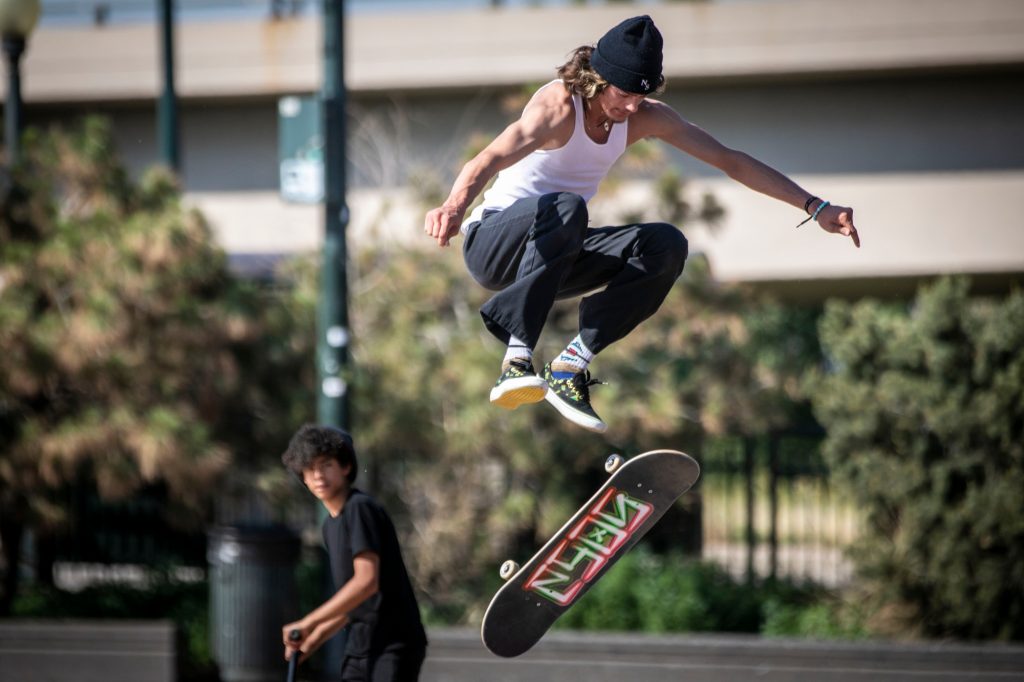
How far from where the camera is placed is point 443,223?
14.3 feet

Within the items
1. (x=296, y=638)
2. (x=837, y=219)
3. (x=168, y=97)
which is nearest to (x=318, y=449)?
(x=296, y=638)

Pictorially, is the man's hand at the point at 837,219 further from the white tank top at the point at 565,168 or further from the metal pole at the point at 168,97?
the metal pole at the point at 168,97

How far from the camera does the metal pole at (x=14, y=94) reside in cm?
1000

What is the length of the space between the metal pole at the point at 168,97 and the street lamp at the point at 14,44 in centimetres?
244

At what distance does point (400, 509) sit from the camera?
11180mm

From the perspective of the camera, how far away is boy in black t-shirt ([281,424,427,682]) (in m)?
4.95

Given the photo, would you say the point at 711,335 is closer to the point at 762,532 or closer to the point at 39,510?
the point at 762,532

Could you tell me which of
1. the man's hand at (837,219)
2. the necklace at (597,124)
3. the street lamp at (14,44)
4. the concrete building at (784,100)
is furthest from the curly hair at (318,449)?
the concrete building at (784,100)

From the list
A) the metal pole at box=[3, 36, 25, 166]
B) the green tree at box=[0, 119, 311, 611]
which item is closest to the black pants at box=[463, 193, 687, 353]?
the green tree at box=[0, 119, 311, 611]

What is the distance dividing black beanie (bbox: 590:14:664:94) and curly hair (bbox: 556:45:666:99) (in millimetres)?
31

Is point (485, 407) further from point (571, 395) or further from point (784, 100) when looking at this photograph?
point (784, 100)

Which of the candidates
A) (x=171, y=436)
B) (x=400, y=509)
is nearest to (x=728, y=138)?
(x=400, y=509)

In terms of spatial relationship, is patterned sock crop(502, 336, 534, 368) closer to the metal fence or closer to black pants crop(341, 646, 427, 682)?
black pants crop(341, 646, 427, 682)

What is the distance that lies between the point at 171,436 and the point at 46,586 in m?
2.49
